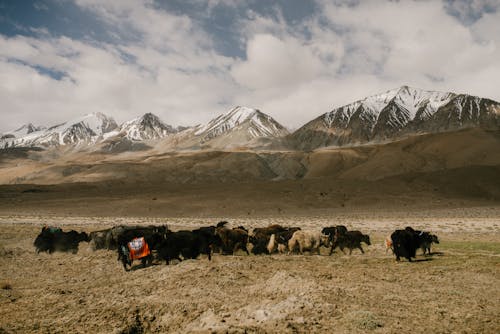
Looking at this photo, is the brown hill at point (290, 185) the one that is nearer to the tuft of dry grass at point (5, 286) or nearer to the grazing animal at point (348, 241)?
the grazing animal at point (348, 241)

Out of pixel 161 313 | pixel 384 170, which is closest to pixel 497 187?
pixel 384 170

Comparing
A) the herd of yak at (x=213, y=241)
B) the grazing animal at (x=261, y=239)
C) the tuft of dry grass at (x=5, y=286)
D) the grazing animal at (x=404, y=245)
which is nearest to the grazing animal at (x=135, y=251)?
the herd of yak at (x=213, y=241)

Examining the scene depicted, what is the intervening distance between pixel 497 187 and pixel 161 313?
64.8 metres


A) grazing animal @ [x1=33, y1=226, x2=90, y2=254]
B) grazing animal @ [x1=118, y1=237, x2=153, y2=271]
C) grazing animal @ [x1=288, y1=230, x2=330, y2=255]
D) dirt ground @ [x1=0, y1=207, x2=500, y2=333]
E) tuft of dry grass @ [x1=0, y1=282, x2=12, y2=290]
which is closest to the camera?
dirt ground @ [x1=0, y1=207, x2=500, y2=333]

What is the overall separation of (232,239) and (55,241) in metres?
8.68

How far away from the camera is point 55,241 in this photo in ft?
58.3

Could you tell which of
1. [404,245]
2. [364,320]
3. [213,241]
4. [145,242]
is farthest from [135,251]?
[404,245]

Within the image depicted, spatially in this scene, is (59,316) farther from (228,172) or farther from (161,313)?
(228,172)

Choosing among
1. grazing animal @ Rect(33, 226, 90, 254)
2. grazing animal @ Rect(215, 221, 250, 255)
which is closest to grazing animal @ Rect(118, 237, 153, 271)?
grazing animal @ Rect(215, 221, 250, 255)

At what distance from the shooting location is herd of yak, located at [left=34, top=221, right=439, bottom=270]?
1297cm

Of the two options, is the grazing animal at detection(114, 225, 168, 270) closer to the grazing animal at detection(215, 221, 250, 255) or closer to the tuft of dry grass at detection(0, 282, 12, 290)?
the grazing animal at detection(215, 221, 250, 255)

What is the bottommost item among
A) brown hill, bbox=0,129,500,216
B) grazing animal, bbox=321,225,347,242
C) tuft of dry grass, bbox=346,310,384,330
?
tuft of dry grass, bbox=346,310,384,330

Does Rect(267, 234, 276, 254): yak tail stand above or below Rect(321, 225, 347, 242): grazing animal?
below

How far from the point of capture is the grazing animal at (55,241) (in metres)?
17.5
